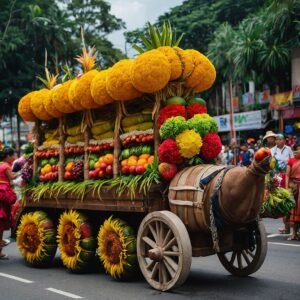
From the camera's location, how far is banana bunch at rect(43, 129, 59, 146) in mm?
9070

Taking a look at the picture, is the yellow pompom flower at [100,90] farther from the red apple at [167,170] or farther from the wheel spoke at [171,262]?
the wheel spoke at [171,262]

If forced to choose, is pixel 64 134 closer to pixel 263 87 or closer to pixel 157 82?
pixel 157 82

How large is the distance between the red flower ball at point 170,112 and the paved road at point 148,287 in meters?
2.00

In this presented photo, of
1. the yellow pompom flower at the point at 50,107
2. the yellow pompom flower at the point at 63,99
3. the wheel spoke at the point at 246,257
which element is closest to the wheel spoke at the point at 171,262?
the wheel spoke at the point at 246,257

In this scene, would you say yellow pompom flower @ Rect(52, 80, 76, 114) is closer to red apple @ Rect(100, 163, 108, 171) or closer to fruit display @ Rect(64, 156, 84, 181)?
fruit display @ Rect(64, 156, 84, 181)

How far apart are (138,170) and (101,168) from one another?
0.83m

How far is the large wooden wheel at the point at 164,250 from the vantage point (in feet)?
20.4

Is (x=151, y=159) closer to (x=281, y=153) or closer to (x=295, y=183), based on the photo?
(x=295, y=183)

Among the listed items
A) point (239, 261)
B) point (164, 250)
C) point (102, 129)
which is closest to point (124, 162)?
point (102, 129)

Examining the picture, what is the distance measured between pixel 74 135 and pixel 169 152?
236 centimetres

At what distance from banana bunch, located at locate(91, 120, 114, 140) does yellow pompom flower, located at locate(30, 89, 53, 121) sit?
1069mm

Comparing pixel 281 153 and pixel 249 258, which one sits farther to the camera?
pixel 281 153

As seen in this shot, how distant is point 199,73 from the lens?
728cm

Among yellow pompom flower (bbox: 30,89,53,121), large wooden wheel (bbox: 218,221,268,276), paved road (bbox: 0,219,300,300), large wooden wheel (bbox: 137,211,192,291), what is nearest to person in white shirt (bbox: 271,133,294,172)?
paved road (bbox: 0,219,300,300)
